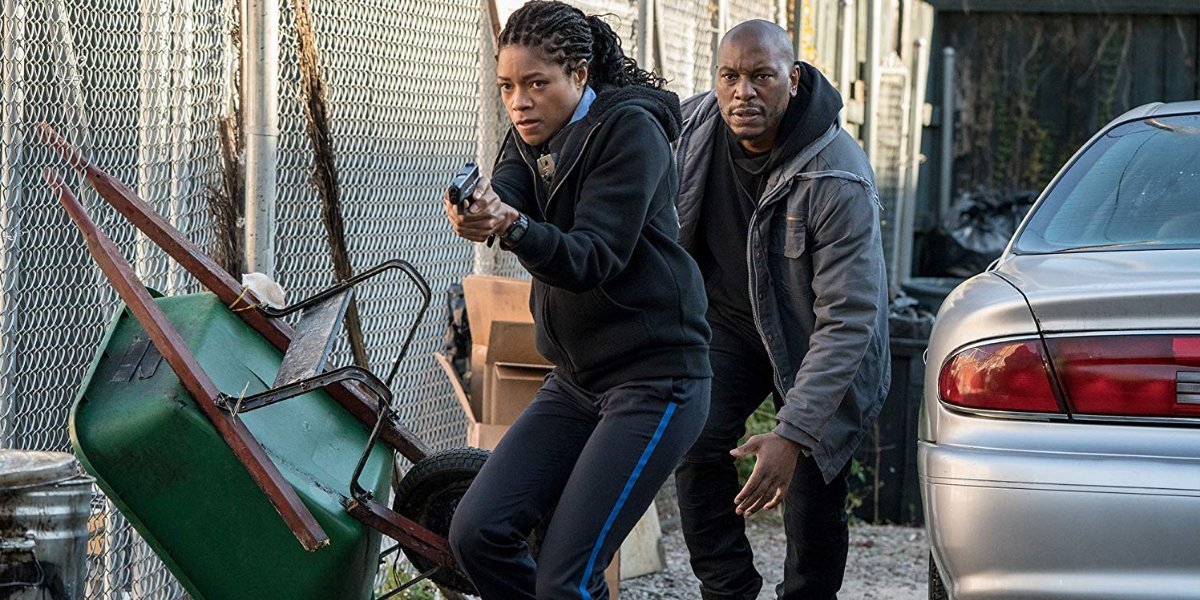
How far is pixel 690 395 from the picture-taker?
3.35 meters

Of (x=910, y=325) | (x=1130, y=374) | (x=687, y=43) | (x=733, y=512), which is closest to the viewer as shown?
(x=1130, y=374)

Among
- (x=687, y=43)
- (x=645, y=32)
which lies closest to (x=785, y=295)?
(x=645, y=32)

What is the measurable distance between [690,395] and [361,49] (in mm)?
2774

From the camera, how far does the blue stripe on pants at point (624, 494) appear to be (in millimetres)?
3207

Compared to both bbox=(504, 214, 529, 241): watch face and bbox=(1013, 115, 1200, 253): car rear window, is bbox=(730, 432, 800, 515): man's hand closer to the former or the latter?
bbox=(1013, 115, 1200, 253): car rear window

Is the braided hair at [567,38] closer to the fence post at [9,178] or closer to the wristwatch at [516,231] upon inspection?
the wristwatch at [516,231]

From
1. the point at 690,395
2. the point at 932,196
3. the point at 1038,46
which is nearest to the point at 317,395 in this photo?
the point at 690,395

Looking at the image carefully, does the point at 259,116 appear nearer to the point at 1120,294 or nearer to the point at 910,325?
the point at 1120,294

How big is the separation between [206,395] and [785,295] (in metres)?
1.79

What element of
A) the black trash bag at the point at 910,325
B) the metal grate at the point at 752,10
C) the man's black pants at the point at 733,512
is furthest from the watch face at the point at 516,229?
the metal grate at the point at 752,10

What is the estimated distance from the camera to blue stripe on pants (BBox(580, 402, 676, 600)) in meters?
3.21

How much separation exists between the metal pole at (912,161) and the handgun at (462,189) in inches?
346

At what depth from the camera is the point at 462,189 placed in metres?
2.77

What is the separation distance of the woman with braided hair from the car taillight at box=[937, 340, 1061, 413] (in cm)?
58
